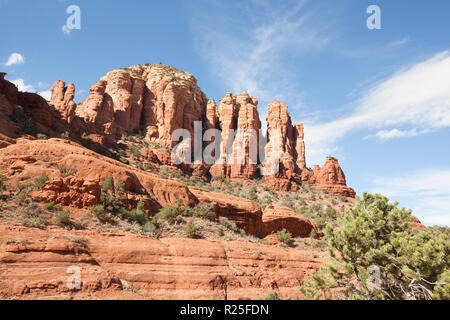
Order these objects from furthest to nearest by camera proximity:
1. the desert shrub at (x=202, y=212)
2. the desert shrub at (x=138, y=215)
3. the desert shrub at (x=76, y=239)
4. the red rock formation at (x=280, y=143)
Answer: the red rock formation at (x=280, y=143)
the desert shrub at (x=202, y=212)
the desert shrub at (x=138, y=215)
the desert shrub at (x=76, y=239)

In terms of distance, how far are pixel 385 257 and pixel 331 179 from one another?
55547mm

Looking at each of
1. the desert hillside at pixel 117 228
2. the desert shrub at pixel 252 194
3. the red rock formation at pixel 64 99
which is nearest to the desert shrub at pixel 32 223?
the desert hillside at pixel 117 228

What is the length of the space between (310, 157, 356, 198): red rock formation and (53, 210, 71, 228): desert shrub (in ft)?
187

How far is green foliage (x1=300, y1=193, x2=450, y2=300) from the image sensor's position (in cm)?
1076

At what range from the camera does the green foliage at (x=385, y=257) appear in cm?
1076

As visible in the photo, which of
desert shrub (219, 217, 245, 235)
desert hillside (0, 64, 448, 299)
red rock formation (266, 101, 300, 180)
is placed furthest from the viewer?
red rock formation (266, 101, 300, 180)

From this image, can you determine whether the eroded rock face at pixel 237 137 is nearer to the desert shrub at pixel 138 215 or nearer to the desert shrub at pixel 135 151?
the desert shrub at pixel 135 151

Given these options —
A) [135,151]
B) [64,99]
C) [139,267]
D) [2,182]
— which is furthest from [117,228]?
[64,99]

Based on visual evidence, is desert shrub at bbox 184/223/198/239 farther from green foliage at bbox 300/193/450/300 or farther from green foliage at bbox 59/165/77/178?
green foliage at bbox 59/165/77/178

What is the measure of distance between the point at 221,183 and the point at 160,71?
→ 33.5 metres

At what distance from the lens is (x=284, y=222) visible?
31375 mm

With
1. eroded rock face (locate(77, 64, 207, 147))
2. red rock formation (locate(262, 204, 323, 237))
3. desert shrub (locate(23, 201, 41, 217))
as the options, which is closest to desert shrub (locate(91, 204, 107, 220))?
desert shrub (locate(23, 201, 41, 217))

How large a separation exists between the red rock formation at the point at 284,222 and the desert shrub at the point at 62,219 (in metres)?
20.0

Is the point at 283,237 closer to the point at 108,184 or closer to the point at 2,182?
the point at 108,184
